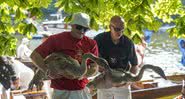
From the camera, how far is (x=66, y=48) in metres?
4.76

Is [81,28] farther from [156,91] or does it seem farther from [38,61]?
[156,91]

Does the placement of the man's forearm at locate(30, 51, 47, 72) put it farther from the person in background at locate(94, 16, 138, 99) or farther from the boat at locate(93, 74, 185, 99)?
the boat at locate(93, 74, 185, 99)

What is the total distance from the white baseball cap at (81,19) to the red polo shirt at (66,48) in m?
0.26

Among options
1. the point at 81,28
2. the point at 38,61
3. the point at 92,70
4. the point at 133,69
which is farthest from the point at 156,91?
the point at 38,61

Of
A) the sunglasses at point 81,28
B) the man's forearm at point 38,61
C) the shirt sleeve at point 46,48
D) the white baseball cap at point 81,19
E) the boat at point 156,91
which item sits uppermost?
the white baseball cap at point 81,19

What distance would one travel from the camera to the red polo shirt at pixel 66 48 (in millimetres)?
4710

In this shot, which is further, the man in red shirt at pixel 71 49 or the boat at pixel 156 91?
the boat at pixel 156 91

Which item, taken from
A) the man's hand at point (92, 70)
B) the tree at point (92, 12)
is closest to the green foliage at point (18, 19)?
the tree at point (92, 12)

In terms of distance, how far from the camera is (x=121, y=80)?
447 centimetres

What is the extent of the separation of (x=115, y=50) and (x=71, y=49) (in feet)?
4.17

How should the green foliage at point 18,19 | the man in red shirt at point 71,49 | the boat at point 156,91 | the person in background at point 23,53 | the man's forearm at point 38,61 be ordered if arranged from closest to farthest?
the green foliage at point 18,19
the man's forearm at point 38,61
the man in red shirt at point 71,49
the boat at point 156,91
the person in background at point 23,53

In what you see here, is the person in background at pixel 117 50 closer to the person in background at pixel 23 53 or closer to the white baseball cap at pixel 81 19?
the white baseball cap at pixel 81 19

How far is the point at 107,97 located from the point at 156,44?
3140cm

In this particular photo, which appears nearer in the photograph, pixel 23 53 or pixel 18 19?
pixel 18 19
